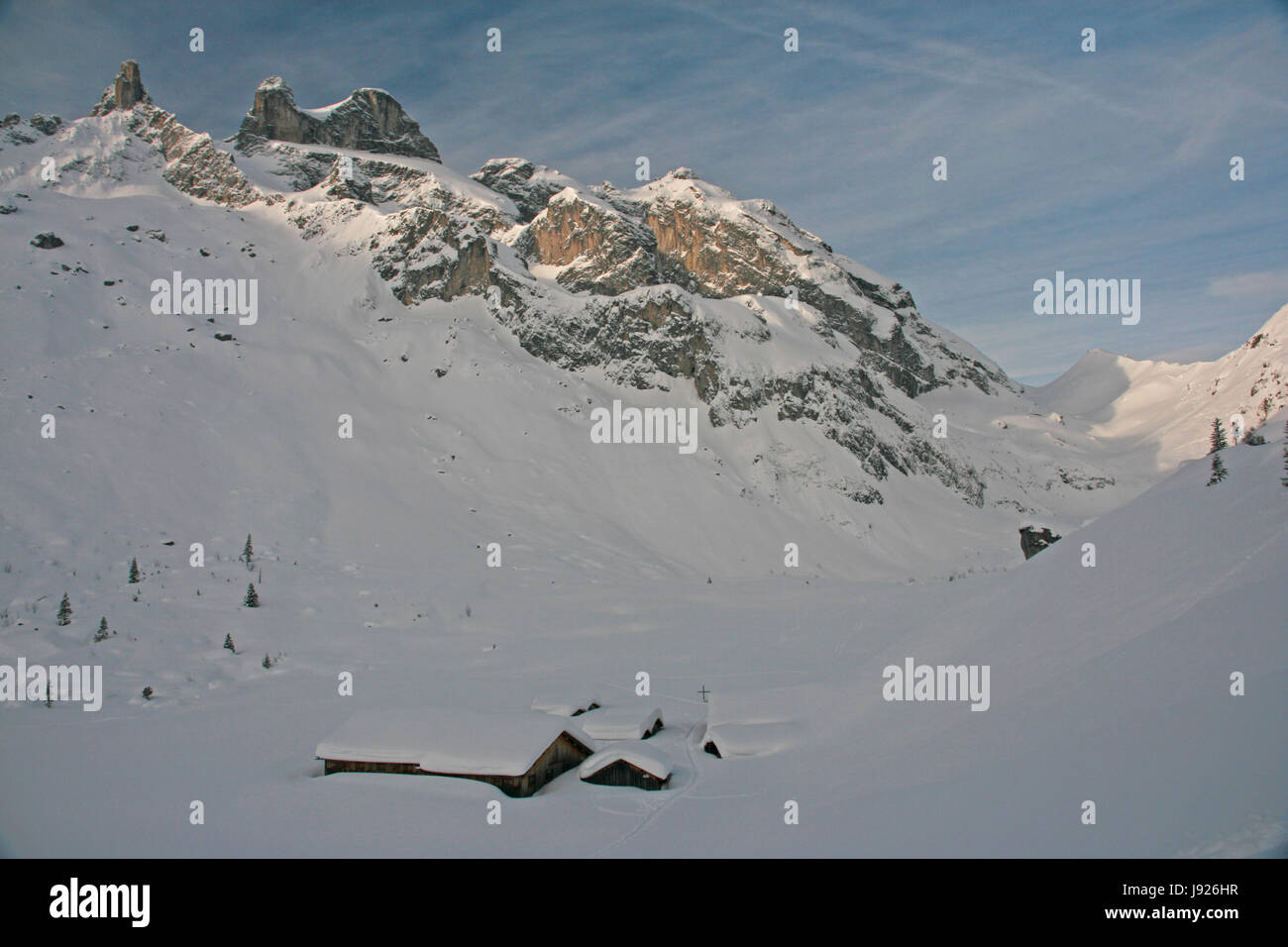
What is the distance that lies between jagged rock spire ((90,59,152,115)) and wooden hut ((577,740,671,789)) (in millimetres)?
111637

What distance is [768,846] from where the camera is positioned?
1127cm

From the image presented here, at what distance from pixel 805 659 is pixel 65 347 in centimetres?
5022

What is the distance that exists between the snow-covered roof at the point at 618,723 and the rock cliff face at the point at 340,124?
105m

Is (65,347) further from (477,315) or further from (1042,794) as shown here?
(1042,794)

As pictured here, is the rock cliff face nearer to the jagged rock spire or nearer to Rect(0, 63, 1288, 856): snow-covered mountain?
Rect(0, 63, 1288, 856): snow-covered mountain

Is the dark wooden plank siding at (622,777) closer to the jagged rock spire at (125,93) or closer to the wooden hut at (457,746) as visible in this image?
the wooden hut at (457,746)

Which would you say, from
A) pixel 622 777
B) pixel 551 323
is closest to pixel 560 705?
pixel 622 777

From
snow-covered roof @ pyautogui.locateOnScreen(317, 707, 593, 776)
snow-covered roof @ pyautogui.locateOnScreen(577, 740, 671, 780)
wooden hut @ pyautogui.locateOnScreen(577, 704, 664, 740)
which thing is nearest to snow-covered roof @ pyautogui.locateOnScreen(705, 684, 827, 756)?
wooden hut @ pyautogui.locateOnScreen(577, 704, 664, 740)

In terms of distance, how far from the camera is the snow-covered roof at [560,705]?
23812 millimetres

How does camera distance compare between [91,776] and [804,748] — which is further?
[804,748]

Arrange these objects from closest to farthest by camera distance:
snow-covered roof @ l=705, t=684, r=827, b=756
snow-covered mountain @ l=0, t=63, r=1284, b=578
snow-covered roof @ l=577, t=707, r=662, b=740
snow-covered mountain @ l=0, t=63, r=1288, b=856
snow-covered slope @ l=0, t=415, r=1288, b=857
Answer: snow-covered slope @ l=0, t=415, r=1288, b=857, snow-covered mountain @ l=0, t=63, r=1288, b=856, snow-covered roof @ l=705, t=684, r=827, b=756, snow-covered roof @ l=577, t=707, r=662, b=740, snow-covered mountain @ l=0, t=63, r=1284, b=578

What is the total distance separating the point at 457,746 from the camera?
680 inches

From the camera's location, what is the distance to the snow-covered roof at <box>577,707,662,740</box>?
854 inches

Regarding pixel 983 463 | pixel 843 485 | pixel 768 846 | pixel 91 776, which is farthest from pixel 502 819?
pixel 983 463
